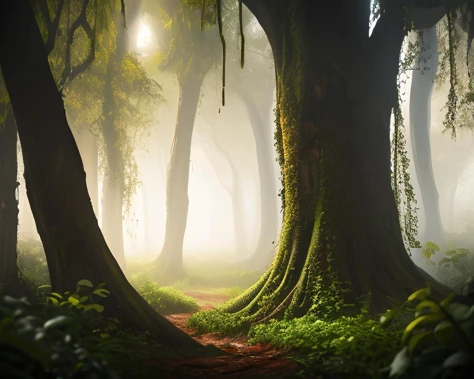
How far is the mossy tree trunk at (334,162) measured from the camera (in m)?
5.67

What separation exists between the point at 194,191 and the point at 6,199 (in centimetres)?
6961

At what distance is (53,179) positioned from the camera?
418 cm

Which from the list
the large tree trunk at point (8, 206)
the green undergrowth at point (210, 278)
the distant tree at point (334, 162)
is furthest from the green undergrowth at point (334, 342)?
the green undergrowth at point (210, 278)

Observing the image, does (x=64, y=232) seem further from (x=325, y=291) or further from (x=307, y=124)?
(x=307, y=124)

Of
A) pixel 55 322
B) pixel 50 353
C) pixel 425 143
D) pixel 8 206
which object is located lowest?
pixel 50 353

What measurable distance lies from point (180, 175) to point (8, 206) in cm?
999

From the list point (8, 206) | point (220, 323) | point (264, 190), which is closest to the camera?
point (220, 323)

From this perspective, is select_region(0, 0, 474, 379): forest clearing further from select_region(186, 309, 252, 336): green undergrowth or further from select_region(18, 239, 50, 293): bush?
select_region(18, 239, 50, 293): bush

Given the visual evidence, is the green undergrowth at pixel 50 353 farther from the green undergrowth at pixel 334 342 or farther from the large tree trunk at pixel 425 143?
the large tree trunk at pixel 425 143

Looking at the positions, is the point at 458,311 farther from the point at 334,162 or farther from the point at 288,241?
the point at 288,241

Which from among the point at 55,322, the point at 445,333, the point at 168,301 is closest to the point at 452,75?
the point at 445,333

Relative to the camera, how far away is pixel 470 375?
1.95m

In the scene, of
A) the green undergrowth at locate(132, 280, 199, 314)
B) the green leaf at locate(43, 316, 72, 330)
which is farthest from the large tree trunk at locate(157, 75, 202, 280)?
the green leaf at locate(43, 316, 72, 330)

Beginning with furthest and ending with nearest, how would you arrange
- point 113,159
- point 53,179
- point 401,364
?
point 113,159 < point 53,179 < point 401,364
